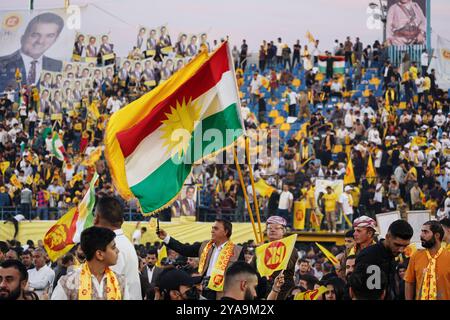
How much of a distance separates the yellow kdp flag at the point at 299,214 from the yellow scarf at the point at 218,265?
11690 millimetres

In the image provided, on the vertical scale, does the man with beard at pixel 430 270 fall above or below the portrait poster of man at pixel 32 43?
below

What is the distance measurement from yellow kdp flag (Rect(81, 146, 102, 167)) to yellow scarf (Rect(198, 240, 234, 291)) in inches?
620

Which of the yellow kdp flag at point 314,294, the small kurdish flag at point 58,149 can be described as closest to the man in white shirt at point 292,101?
the small kurdish flag at point 58,149

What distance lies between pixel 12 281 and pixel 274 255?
2.76 metres

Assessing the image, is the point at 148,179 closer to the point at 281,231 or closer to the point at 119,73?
the point at 281,231

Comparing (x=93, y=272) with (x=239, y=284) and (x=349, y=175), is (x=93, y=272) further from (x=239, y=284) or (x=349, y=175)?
(x=349, y=175)

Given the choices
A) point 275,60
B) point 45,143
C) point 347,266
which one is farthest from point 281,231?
point 275,60

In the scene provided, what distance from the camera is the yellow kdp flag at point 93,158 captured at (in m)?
26.5

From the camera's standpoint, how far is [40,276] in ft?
43.5

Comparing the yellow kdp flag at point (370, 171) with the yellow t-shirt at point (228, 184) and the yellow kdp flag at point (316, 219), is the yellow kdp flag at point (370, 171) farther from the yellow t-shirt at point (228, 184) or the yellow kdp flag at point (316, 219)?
the yellow t-shirt at point (228, 184)

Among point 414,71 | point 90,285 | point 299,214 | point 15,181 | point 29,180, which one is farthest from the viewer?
point 414,71

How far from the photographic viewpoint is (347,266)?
9.82 meters

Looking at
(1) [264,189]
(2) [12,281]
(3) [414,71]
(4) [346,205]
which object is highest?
(3) [414,71]

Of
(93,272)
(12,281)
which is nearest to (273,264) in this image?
(93,272)
